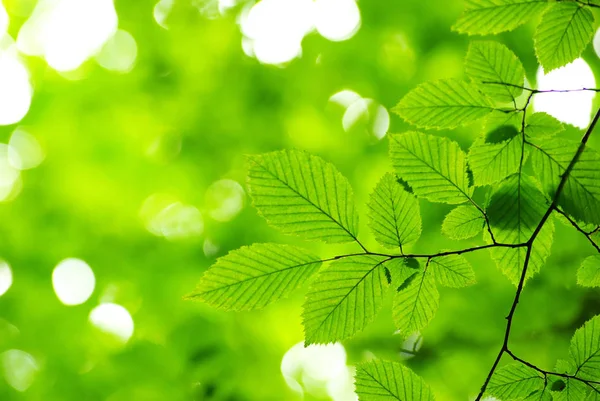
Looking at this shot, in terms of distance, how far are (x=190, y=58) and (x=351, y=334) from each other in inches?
142

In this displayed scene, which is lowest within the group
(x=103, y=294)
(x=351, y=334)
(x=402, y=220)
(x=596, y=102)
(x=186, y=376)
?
(x=351, y=334)

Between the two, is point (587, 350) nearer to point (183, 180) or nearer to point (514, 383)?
point (514, 383)

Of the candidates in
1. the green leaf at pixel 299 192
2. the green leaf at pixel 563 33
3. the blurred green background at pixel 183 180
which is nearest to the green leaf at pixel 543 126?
the green leaf at pixel 563 33

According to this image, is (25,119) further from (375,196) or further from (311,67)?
(375,196)

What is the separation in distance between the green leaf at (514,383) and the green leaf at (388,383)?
14cm

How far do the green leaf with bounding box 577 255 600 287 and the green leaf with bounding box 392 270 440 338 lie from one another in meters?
0.28

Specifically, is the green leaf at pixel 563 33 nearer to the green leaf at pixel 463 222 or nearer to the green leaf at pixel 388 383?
the green leaf at pixel 463 222

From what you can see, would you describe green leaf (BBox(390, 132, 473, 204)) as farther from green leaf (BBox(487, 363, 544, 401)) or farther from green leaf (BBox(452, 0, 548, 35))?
green leaf (BBox(487, 363, 544, 401))

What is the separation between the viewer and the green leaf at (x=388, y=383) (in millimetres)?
672

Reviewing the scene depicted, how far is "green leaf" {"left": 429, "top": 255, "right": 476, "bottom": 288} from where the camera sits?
2.49ft

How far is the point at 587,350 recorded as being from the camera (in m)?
0.74

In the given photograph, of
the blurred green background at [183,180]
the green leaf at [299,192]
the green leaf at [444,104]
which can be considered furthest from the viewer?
the blurred green background at [183,180]

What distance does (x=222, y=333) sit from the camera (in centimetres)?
297

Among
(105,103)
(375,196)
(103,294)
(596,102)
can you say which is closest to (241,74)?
(105,103)
